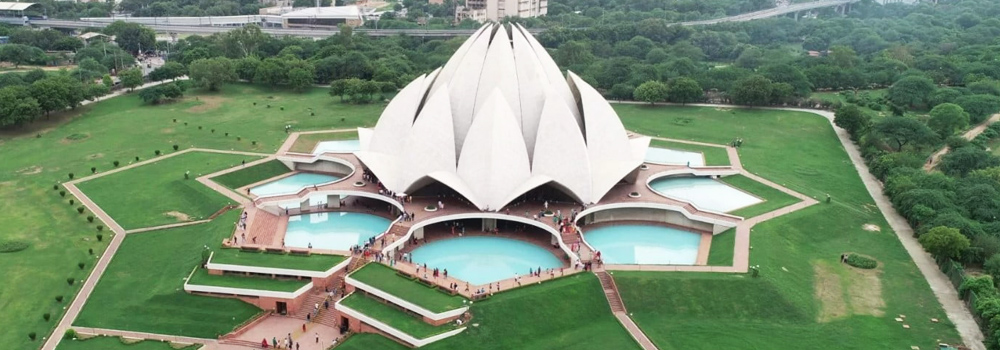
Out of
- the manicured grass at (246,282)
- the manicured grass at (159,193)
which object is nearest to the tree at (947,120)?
the manicured grass at (246,282)

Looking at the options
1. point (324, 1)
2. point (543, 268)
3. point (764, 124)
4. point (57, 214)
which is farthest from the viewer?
point (324, 1)

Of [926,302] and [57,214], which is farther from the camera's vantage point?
[57,214]

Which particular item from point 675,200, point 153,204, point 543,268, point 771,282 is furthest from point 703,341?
point 153,204

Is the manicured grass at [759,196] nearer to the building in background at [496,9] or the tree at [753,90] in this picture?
the tree at [753,90]

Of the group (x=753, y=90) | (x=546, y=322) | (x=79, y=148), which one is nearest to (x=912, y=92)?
(x=753, y=90)

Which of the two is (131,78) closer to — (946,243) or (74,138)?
(74,138)

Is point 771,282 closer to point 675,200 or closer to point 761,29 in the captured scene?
point 675,200
